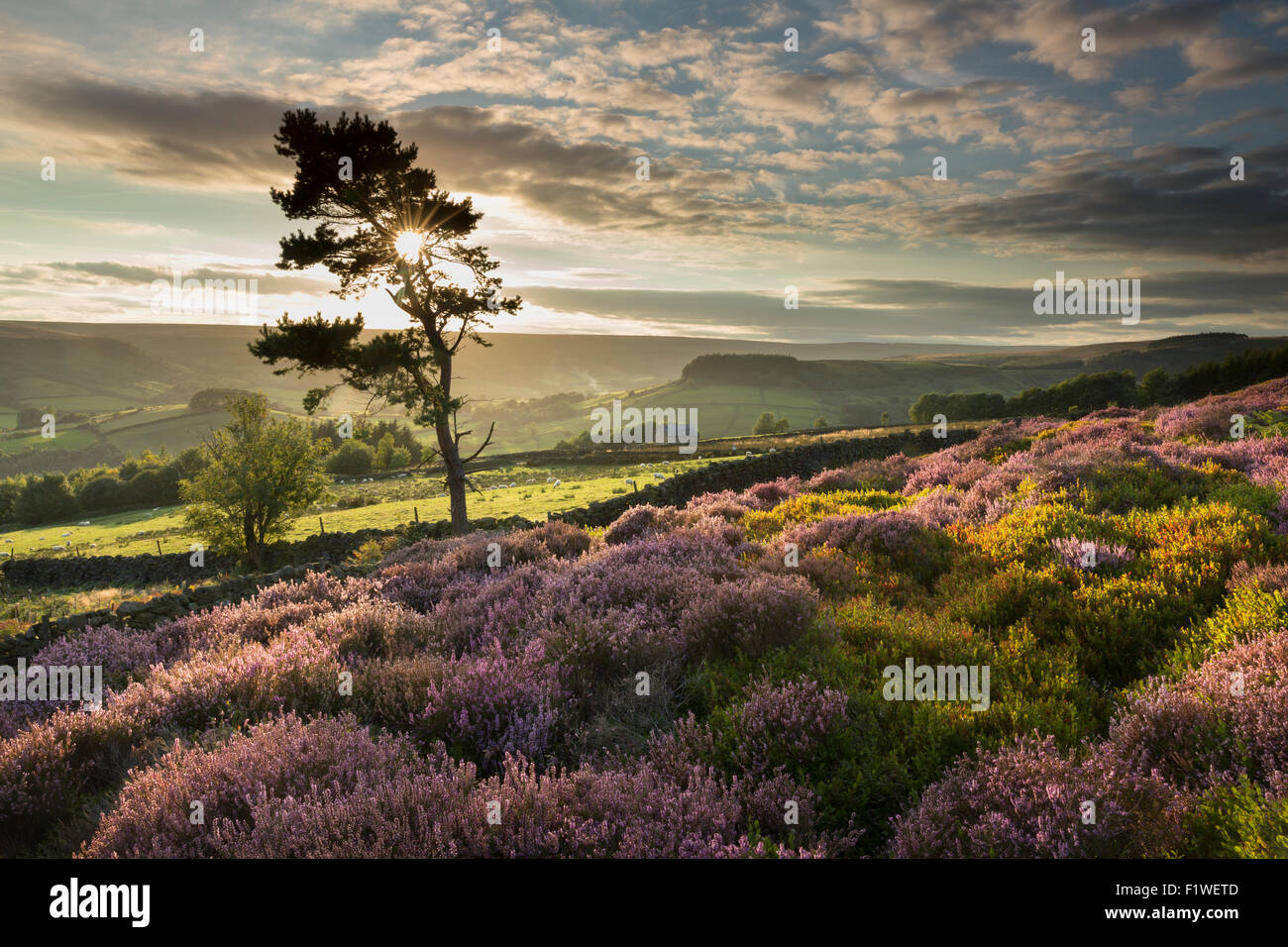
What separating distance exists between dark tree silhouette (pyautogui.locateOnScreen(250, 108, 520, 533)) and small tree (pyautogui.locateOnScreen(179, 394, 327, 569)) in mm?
11675

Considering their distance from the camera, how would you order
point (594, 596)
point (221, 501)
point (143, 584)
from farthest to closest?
1. point (143, 584)
2. point (221, 501)
3. point (594, 596)

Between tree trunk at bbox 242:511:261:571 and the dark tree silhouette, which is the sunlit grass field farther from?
the dark tree silhouette

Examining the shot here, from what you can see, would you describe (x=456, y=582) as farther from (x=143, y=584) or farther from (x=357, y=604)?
(x=143, y=584)

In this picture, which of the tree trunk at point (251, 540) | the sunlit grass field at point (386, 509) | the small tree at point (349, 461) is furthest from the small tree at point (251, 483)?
the small tree at point (349, 461)

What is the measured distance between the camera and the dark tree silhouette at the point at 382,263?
17578 millimetres

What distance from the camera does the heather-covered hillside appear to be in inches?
121

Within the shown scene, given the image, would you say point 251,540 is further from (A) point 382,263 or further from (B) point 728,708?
(B) point 728,708

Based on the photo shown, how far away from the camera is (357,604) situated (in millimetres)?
7160

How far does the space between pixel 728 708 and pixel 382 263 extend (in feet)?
63.4

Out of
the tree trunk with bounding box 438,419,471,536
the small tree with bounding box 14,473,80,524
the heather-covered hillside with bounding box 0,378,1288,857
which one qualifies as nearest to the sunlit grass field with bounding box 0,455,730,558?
the tree trunk with bounding box 438,419,471,536

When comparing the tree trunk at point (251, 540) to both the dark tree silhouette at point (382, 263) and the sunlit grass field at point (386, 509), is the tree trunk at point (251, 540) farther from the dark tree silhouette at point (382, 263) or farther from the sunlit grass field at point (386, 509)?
the dark tree silhouette at point (382, 263)
